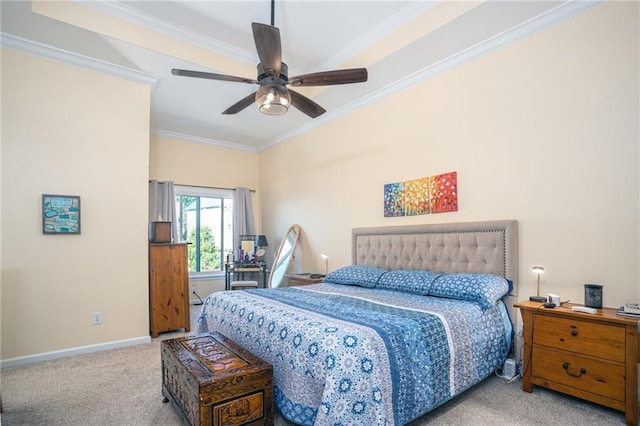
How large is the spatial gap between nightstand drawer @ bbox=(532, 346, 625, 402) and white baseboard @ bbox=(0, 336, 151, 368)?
13.0 feet

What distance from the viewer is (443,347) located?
2104 millimetres

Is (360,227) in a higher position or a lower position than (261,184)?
lower

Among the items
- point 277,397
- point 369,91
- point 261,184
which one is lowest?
point 277,397

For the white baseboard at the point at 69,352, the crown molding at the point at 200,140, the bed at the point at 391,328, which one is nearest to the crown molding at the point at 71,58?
the crown molding at the point at 200,140

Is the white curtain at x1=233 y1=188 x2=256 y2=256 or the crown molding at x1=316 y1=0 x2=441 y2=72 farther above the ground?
the crown molding at x1=316 y1=0 x2=441 y2=72

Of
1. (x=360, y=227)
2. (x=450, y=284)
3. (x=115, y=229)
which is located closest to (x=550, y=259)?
(x=450, y=284)

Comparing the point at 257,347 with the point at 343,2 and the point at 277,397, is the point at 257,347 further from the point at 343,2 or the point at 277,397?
the point at 343,2

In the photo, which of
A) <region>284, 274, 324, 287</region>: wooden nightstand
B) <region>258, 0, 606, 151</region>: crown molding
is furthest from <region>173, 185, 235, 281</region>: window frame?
<region>258, 0, 606, 151</region>: crown molding

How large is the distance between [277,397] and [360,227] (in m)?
2.69

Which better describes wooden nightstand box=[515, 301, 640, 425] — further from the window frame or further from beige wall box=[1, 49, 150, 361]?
the window frame

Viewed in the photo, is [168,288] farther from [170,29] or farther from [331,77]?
[331,77]

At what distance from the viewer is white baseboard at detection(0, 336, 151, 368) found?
3143 mm

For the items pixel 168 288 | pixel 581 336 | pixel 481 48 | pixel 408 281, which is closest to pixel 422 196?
pixel 408 281

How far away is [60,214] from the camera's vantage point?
11.3ft
